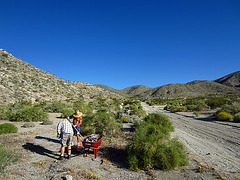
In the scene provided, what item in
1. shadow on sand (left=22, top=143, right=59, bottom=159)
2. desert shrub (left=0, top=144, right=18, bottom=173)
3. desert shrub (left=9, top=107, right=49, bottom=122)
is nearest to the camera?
desert shrub (left=0, top=144, right=18, bottom=173)

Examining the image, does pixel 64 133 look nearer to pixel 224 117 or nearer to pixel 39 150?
pixel 39 150

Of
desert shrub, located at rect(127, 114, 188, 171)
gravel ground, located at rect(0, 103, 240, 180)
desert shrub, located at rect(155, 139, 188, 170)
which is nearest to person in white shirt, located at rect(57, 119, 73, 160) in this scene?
gravel ground, located at rect(0, 103, 240, 180)

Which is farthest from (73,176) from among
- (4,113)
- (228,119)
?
(228,119)

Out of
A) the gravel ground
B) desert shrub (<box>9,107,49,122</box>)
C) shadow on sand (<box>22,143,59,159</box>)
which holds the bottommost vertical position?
the gravel ground

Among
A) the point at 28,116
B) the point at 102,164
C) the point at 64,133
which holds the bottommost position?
the point at 102,164

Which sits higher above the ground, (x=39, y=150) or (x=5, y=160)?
(x=5, y=160)

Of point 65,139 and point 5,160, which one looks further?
point 65,139

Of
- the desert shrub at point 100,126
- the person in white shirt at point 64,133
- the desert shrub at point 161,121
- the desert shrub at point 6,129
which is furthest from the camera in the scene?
the desert shrub at point 161,121

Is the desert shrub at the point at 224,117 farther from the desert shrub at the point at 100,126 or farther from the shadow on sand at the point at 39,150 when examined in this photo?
the shadow on sand at the point at 39,150

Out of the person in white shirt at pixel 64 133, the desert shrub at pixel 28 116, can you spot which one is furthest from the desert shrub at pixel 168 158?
the desert shrub at pixel 28 116

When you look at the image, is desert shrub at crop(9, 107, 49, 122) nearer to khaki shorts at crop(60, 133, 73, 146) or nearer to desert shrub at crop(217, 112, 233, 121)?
khaki shorts at crop(60, 133, 73, 146)

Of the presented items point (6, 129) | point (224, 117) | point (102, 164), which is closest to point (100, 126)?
point (102, 164)

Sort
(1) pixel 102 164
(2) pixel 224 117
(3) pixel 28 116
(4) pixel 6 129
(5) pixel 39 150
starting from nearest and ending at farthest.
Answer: (1) pixel 102 164 → (5) pixel 39 150 → (4) pixel 6 129 → (3) pixel 28 116 → (2) pixel 224 117

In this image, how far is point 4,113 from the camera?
14.0 metres
